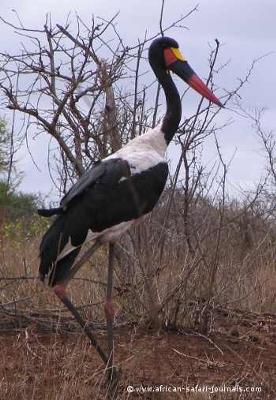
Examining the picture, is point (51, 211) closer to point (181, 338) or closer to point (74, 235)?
point (74, 235)

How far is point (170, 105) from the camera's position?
6797mm

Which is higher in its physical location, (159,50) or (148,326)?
(159,50)

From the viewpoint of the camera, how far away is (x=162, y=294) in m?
7.14

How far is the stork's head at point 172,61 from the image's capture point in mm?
6969

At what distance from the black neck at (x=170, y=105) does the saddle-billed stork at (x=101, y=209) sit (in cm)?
12

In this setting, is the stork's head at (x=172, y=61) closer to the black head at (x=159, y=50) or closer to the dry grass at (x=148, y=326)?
the black head at (x=159, y=50)

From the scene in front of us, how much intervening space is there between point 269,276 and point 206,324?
1.85 metres

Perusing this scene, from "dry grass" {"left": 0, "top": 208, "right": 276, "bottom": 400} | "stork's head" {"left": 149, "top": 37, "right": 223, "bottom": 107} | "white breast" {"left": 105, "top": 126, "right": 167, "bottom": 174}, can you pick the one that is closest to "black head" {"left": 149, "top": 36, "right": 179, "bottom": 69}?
"stork's head" {"left": 149, "top": 37, "right": 223, "bottom": 107}

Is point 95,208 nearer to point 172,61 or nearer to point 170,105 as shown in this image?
point 170,105

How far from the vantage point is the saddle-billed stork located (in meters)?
6.09

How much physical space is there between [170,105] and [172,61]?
0.35 m

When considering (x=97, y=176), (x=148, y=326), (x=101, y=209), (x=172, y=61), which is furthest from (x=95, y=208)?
(x=172, y=61)

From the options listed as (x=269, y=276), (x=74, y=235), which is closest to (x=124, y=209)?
(x=74, y=235)

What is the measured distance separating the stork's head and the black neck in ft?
0.15
